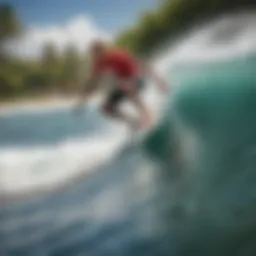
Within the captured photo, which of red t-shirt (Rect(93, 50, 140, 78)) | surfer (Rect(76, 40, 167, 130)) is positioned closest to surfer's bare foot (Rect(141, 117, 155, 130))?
surfer (Rect(76, 40, 167, 130))

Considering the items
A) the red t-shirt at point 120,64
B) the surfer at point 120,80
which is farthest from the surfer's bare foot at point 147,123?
the red t-shirt at point 120,64

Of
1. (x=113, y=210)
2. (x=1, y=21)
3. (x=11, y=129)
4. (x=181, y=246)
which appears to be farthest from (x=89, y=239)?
(x=1, y=21)

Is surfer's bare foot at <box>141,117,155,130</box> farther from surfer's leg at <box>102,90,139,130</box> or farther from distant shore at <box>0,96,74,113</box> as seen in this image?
distant shore at <box>0,96,74,113</box>

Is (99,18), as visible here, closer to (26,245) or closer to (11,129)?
(11,129)

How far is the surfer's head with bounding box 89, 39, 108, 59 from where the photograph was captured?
1.16 m

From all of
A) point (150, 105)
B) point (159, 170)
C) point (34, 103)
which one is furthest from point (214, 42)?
point (34, 103)

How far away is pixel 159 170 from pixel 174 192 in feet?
0.19

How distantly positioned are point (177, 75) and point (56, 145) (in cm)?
Result: 31

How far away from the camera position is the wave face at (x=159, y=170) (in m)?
1.10

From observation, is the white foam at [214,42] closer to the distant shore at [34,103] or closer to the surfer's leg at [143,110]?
the surfer's leg at [143,110]

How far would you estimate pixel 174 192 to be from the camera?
43.8 inches

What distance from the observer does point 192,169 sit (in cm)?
112

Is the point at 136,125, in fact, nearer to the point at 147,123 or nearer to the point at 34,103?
the point at 147,123

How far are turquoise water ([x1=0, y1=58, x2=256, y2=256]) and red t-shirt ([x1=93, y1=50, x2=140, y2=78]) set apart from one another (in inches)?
3.5
